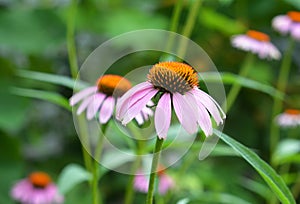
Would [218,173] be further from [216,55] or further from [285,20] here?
[285,20]

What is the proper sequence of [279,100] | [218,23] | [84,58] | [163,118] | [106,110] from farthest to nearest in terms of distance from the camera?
[84,58], [218,23], [279,100], [106,110], [163,118]

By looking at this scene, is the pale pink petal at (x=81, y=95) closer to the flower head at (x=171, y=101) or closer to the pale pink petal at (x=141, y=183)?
the flower head at (x=171, y=101)

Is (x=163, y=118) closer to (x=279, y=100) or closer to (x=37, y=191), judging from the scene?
(x=37, y=191)

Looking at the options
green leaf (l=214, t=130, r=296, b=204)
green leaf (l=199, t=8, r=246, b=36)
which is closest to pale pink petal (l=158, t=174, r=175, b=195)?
green leaf (l=199, t=8, r=246, b=36)

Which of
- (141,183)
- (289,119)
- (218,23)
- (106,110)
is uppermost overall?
(218,23)

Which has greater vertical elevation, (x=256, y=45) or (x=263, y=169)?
(x=256, y=45)

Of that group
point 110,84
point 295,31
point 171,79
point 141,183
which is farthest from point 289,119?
point 171,79

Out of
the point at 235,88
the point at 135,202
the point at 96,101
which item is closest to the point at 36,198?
the point at 135,202

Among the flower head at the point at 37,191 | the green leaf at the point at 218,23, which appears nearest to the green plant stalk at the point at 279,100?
the green leaf at the point at 218,23
